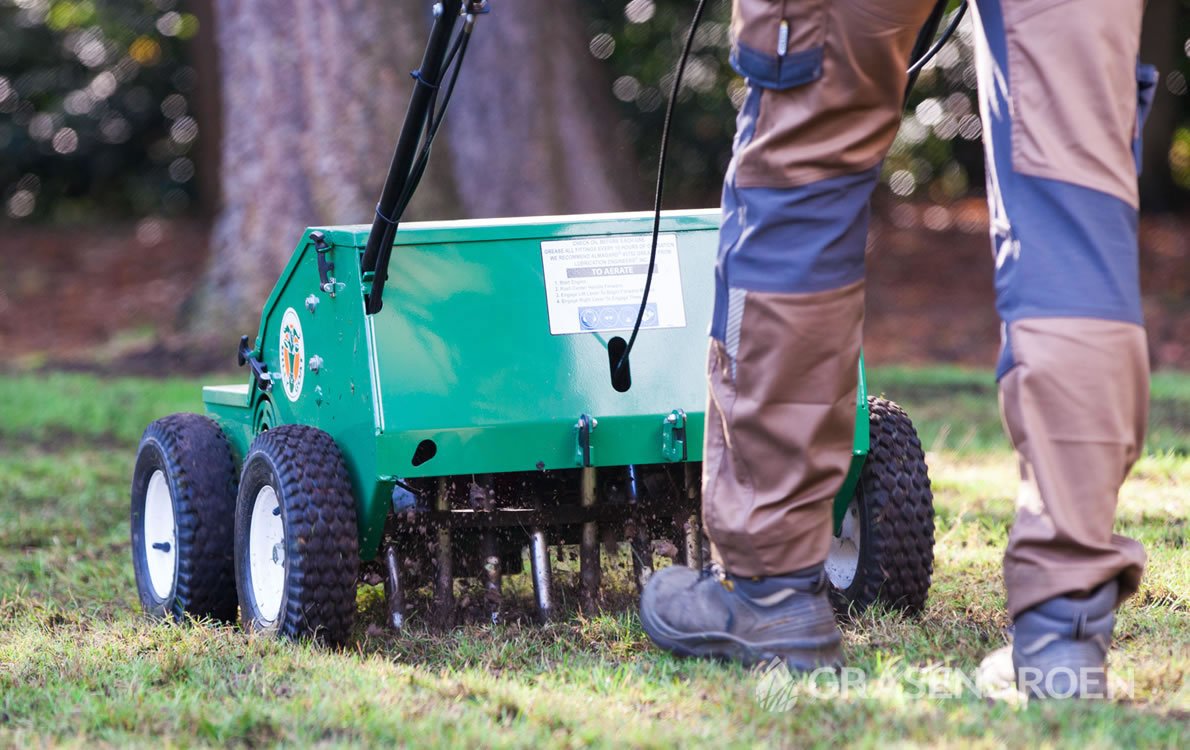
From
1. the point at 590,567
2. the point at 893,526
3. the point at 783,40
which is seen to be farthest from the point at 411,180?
the point at 893,526

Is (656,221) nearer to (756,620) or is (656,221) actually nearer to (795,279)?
(795,279)

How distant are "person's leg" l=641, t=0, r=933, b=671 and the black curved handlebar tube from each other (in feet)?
1.79

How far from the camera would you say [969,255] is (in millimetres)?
14930

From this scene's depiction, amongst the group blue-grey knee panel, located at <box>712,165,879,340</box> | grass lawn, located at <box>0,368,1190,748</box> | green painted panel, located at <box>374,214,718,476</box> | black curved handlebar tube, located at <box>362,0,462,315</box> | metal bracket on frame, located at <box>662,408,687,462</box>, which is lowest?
grass lawn, located at <box>0,368,1190,748</box>

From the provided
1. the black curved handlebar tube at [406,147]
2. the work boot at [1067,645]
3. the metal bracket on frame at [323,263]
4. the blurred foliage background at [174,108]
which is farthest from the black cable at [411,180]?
the blurred foliage background at [174,108]

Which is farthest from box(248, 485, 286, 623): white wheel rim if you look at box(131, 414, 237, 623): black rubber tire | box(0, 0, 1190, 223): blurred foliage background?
box(0, 0, 1190, 223): blurred foliage background

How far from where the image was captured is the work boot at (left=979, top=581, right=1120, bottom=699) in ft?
7.20

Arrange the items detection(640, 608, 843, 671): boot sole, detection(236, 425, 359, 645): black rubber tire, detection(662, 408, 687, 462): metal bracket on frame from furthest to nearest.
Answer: detection(662, 408, 687, 462): metal bracket on frame → detection(236, 425, 359, 645): black rubber tire → detection(640, 608, 843, 671): boot sole

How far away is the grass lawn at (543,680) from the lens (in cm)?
217

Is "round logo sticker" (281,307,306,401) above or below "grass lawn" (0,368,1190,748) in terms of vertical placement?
above

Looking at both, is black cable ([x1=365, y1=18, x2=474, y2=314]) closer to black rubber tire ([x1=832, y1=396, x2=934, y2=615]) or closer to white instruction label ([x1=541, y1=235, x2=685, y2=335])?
white instruction label ([x1=541, y1=235, x2=685, y2=335])

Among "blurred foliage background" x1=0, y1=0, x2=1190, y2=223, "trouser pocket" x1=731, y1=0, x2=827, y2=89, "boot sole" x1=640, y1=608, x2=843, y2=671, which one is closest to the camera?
"trouser pocket" x1=731, y1=0, x2=827, y2=89

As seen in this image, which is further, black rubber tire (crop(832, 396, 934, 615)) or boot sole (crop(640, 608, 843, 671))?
black rubber tire (crop(832, 396, 934, 615))

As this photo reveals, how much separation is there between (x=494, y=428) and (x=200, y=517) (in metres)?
0.87
